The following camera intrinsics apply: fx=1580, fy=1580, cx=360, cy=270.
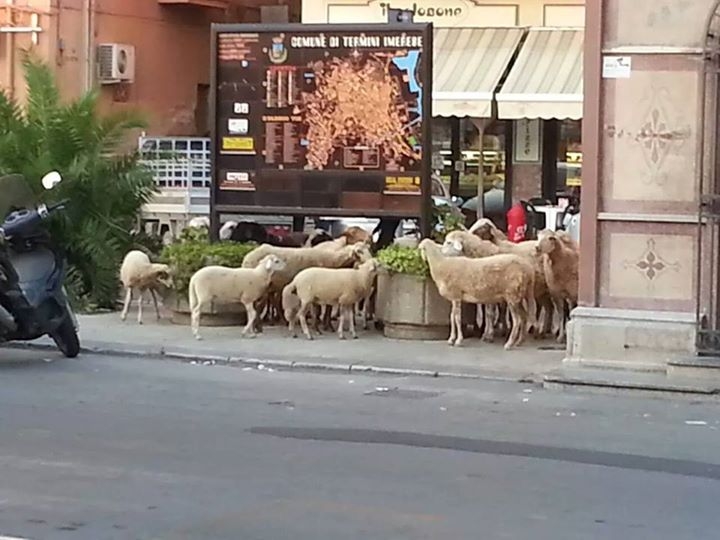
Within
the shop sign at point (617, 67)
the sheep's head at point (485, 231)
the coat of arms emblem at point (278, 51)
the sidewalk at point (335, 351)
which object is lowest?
the sidewalk at point (335, 351)

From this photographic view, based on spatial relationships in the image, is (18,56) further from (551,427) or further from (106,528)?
(106,528)

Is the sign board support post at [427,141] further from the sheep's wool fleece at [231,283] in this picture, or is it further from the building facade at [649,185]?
the building facade at [649,185]

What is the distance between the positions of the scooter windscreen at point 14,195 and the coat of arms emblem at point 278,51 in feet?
10.1

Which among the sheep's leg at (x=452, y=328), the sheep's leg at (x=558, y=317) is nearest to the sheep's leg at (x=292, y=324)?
the sheep's leg at (x=452, y=328)

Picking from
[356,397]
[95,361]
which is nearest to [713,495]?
[356,397]

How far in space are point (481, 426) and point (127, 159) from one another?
27.3 ft

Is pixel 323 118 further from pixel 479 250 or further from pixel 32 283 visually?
pixel 32 283

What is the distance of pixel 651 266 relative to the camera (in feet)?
44.0

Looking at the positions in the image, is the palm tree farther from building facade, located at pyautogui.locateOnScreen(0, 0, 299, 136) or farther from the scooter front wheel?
building facade, located at pyautogui.locateOnScreen(0, 0, 299, 136)

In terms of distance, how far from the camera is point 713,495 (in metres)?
8.60

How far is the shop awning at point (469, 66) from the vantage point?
2230 cm

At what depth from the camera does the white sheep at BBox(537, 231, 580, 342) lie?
15.0m

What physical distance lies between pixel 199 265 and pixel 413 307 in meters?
2.39

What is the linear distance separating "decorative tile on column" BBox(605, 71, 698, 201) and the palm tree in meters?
6.49
